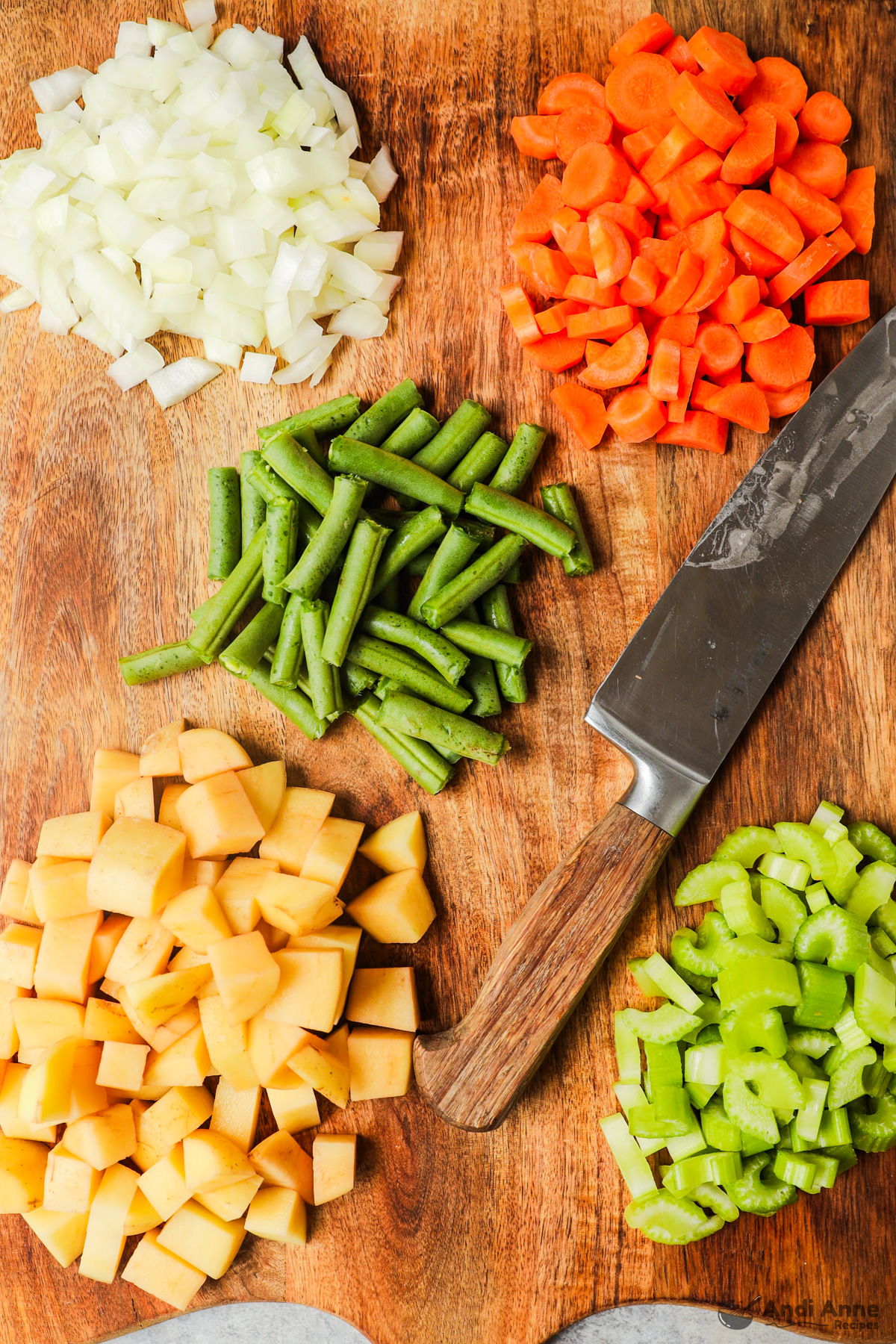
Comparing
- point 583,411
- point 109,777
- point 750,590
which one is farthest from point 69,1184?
point 583,411

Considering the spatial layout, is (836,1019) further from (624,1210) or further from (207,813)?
(207,813)

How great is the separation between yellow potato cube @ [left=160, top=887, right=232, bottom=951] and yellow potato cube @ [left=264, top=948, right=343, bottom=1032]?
264mm

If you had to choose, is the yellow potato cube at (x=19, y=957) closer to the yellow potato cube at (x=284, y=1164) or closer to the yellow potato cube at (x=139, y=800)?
the yellow potato cube at (x=139, y=800)

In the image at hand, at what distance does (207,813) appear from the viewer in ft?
10.1

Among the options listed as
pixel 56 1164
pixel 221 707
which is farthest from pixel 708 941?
pixel 56 1164

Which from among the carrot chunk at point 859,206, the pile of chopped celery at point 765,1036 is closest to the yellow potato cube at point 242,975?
the pile of chopped celery at point 765,1036

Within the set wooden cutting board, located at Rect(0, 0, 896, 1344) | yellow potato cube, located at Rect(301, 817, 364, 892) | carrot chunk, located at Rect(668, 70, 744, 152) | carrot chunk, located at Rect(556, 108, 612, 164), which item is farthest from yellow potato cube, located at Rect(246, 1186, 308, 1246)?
carrot chunk, located at Rect(668, 70, 744, 152)

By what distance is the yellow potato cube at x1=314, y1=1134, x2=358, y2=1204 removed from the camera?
308 cm

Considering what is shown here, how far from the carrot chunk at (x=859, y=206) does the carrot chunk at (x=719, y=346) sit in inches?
23.6

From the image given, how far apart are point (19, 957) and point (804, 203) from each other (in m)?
3.91

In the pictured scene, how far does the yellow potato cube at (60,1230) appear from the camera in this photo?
3107mm

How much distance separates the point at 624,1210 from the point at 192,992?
1708 mm

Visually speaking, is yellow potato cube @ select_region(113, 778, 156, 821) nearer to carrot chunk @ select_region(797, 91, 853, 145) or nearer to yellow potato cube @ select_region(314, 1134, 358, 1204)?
yellow potato cube @ select_region(314, 1134, 358, 1204)

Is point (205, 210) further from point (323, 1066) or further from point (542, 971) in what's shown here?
point (323, 1066)
